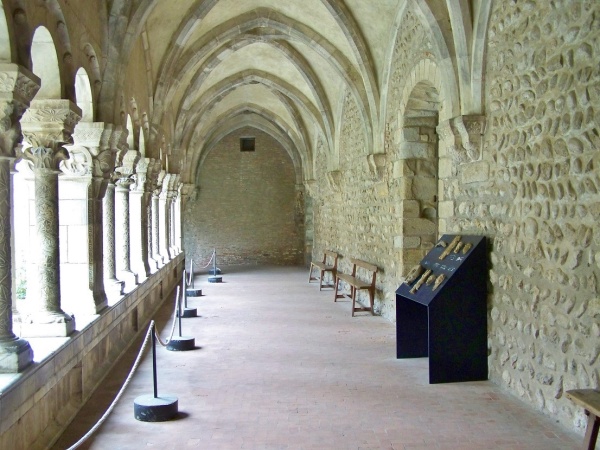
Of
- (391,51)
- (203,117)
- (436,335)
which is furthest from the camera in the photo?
(203,117)

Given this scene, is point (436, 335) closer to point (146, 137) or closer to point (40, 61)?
point (40, 61)

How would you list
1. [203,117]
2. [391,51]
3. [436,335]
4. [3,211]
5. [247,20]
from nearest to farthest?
[3,211], [436,335], [391,51], [247,20], [203,117]

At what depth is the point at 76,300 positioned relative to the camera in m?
5.22

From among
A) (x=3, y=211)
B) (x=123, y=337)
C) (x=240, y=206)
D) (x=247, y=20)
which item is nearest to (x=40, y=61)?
(x=3, y=211)

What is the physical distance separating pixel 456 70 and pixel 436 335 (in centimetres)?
250

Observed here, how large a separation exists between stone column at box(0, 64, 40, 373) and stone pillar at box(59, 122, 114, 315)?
204 centimetres

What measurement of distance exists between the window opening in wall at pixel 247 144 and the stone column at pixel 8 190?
16.0 meters

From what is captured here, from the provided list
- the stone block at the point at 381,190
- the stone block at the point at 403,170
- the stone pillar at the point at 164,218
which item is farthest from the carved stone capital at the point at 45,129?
the stone pillar at the point at 164,218

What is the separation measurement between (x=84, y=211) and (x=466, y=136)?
3434mm

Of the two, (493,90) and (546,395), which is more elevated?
(493,90)

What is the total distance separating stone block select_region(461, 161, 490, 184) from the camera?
17.1 ft

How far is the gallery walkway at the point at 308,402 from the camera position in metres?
3.67

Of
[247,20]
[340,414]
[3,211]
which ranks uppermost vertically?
[247,20]

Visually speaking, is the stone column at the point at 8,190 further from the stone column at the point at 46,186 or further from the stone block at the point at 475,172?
the stone block at the point at 475,172
